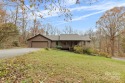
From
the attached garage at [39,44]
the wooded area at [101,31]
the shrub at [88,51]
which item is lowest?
the shrub at [88,51]

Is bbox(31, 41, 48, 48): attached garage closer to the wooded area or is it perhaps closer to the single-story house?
the single-story house

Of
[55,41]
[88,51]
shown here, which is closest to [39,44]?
[55,41]

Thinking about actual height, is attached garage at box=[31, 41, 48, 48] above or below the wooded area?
below

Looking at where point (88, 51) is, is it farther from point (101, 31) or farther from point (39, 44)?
point (101, 31)

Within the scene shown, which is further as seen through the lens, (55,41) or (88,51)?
(55,41)

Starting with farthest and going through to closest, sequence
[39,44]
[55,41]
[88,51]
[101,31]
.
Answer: [101,31], [39,44], [55,41], [88,51]

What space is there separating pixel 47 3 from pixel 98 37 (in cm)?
3625

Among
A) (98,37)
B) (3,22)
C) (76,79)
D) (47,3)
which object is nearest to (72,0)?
(47,3)

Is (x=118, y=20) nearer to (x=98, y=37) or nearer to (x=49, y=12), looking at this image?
(x=98, y=37)

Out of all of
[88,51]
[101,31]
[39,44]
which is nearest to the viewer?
[88,51]

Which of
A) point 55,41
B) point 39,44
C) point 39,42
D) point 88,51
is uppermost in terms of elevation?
point 55,41

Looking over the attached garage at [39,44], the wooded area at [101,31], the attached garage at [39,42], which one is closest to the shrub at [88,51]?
the wooded area at [101,31]

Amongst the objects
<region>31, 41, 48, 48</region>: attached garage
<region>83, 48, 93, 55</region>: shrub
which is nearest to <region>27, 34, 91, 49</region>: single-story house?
<region>31, 41, 48, 48</region>: attached garage

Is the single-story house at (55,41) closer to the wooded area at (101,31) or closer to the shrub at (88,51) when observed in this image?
the wooded area at (101,31)
